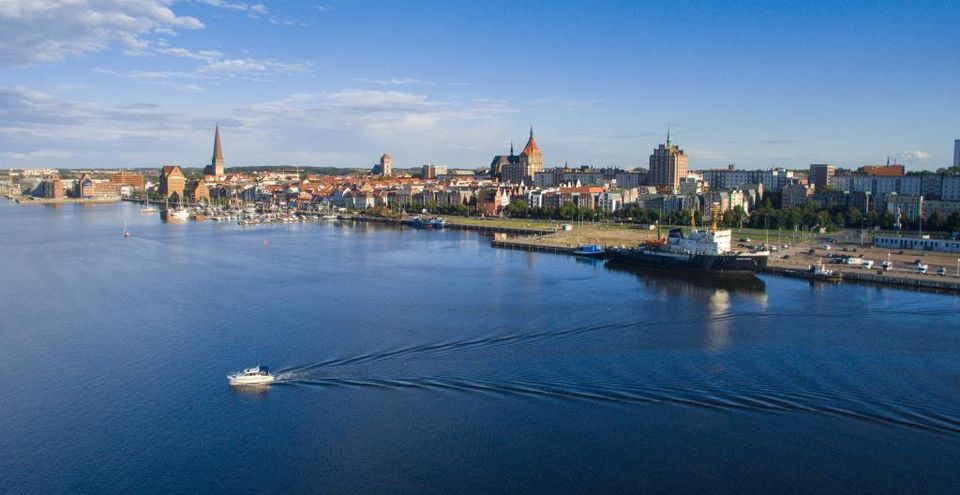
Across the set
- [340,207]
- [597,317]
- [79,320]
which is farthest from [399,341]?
[340,207]

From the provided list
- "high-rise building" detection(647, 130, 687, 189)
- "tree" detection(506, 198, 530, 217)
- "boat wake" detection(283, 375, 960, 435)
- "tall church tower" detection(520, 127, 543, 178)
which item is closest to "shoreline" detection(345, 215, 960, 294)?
"boat wake" detection(283, 375, 960, 435)

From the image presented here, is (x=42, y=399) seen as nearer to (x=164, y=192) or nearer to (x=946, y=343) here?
(x=946, y=343)

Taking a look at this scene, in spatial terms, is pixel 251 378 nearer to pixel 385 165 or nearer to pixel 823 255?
pixel 823 255

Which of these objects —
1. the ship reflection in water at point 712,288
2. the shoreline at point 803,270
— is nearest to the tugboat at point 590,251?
the shoreline at point 803,270

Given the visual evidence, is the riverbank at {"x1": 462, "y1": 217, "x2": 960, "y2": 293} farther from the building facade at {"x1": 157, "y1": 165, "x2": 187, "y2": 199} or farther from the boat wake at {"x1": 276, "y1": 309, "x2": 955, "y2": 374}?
the building facade at {"x1": 157, "y1": 165, "x2": 187, "y2": 199}

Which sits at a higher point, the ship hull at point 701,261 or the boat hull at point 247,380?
the ship hull at point 701,261

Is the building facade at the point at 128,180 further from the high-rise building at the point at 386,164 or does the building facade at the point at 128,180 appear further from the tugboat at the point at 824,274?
the tugboat at the point at 824,274
